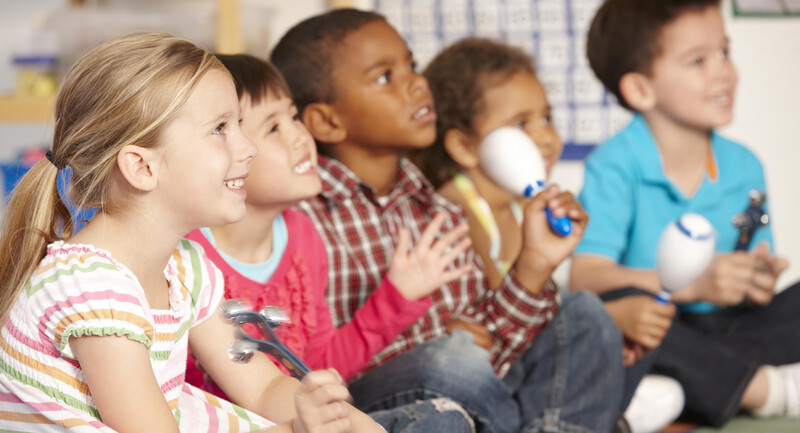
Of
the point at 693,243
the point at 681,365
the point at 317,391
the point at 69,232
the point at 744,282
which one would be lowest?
the point at 681,365

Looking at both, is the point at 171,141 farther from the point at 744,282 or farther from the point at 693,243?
the point at 744,282

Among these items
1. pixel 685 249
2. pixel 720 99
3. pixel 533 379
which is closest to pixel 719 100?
pixel 720 99

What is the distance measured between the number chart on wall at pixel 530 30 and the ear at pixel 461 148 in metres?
0.66

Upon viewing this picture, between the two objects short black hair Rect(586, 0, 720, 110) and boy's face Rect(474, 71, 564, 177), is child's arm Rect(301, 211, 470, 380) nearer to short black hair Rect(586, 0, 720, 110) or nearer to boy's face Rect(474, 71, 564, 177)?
boy's face Rect(474, 71, 564, 177)

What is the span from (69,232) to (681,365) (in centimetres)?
101

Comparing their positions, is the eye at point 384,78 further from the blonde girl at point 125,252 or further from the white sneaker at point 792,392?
the white sneaker at point 792,392

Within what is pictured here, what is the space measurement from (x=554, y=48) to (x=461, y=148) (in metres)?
0.76

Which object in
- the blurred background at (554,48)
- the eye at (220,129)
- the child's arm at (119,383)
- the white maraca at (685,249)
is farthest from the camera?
the blurred background at (554,48)

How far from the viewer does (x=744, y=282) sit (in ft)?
5.00

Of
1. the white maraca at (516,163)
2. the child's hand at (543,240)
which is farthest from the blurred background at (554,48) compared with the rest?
the child's hand at (543,240)

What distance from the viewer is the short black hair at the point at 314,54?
137 centimetres

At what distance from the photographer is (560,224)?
1.26 m

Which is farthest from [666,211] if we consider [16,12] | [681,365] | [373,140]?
[16,12]

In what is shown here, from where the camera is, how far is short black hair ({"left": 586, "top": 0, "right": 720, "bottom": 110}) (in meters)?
1.67
